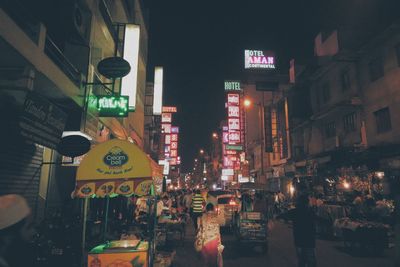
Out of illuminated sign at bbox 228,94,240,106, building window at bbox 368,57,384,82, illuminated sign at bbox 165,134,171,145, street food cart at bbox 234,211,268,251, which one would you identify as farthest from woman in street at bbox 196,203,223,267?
illuminated sign at bbox 165,134,171,145

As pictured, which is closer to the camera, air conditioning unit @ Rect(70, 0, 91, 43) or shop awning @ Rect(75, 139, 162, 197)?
shop awning @ Rect(75, 139, 162, 197)

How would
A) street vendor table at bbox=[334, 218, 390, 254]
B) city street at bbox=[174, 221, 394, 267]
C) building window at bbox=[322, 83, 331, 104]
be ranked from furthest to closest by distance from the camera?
building window at bbox=[322, 83, 331, 104] → street vendor table at bbox=[334, 218, 390, 254] → city street at bbox=[174, 221, 394, 267]

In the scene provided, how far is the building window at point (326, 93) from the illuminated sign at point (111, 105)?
20.2m

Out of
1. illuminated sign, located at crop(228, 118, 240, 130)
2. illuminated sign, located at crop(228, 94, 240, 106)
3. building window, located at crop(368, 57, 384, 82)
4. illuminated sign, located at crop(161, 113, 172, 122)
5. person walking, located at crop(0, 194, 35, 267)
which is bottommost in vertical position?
person walking, located at crop(0, 194, 35, 267)

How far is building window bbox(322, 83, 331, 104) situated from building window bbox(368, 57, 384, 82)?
5.99 m

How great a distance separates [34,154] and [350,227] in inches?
480

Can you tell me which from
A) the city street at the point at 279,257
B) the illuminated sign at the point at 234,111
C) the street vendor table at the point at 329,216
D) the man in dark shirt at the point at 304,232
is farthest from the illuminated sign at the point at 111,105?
the illuminated sign at the point at 234,111

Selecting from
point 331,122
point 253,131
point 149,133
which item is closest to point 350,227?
point 331,122

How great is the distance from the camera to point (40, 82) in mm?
9562

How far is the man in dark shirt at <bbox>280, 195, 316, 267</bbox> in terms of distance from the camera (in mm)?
6574

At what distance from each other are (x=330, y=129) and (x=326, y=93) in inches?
130

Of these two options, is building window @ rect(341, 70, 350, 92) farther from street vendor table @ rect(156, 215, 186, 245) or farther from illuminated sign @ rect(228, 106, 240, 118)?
illuminated sign @ rect(228, 106, 240, 118)

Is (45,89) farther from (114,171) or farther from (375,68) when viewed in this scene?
(375,68)

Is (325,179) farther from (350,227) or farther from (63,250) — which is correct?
(63,250)
